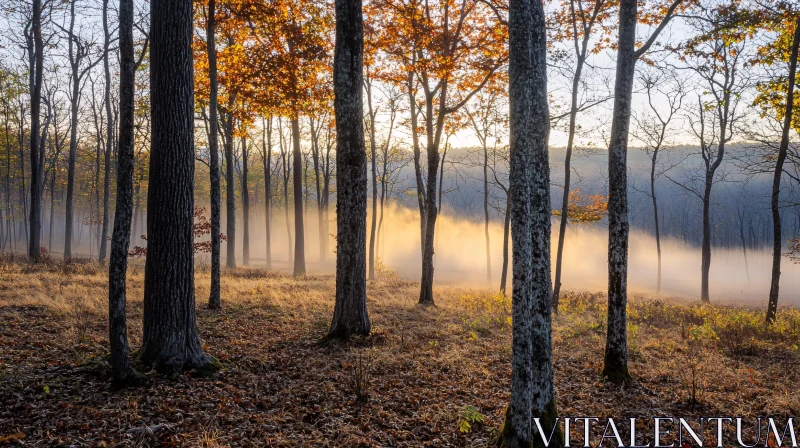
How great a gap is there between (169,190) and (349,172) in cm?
339

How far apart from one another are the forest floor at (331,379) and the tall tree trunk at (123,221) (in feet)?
1.57

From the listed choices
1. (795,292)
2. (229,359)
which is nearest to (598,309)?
(229,359)

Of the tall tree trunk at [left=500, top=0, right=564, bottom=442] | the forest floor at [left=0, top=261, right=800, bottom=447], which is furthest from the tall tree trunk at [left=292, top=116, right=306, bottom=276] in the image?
the tall tree trunk at [left=500, top=0, right=564, bottom=442]

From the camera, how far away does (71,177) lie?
2203cm

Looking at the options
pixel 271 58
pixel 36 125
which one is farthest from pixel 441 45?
pixel 36 125

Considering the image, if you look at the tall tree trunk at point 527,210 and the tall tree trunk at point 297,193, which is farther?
the tall tree trunk at point 297,193

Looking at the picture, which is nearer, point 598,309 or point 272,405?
point 272,405

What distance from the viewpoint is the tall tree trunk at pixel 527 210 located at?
157 inches

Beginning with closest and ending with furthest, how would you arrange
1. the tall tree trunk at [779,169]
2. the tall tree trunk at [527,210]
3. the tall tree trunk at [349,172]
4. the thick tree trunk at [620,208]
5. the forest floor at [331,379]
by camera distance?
the tall tree trunk at [527,210], the forest floor at [331,379], the thick tree trunk at [620,208], the tall tree trunk at [349,172], the tall tree trunk at [779,169]

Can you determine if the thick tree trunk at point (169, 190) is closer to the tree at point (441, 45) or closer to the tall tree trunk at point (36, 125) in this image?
the tree at point (441, 45)

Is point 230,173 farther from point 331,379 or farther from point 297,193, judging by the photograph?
point 331,379

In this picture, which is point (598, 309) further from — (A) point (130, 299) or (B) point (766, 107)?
(A) point (130, 299)

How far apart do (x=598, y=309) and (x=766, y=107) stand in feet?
32.0

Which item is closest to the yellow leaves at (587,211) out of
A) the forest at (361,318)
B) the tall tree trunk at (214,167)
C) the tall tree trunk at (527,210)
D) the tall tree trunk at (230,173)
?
the forest at (361,318)
